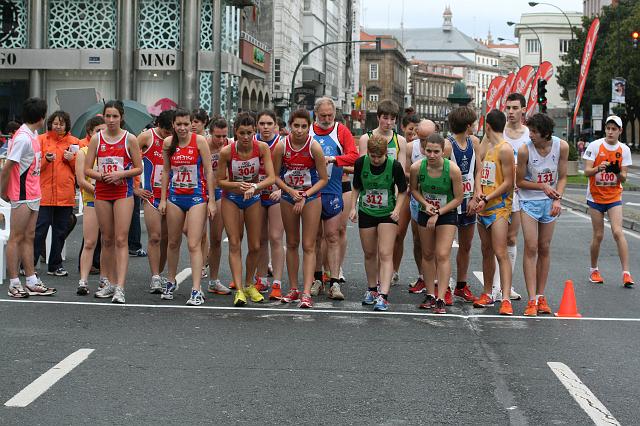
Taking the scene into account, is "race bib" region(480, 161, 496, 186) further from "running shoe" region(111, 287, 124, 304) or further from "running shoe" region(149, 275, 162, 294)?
"running shoe" region(111, 287, 124, 304)

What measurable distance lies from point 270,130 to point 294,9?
71294 mm

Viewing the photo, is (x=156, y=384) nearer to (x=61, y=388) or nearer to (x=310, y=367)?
(x=61, y=388)

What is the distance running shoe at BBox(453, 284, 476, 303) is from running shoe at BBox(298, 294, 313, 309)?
1671mm

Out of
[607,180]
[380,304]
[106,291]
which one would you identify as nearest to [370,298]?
[380,304]

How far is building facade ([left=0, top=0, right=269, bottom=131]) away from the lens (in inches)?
1898

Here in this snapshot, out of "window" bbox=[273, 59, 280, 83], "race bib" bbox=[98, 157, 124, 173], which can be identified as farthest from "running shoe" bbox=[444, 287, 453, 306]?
"window" bbox=[273, 59, 280, 83]

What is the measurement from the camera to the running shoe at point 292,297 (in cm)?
1159

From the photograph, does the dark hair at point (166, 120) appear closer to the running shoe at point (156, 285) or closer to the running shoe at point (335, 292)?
the running shoe at point (156, 285)

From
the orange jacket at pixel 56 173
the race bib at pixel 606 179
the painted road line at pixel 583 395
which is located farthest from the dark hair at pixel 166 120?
the race bib at pixel 606 179

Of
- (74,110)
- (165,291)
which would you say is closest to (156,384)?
(165,291)

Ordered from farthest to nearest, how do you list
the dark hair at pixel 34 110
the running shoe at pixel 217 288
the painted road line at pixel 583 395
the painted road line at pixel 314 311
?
1. the running shoe at pixel 217 288
2. the dark hair at pixel 34 110
3. the painted road line at pixel 314 311
4. the painted road line at pixel 583 395

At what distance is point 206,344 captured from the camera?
29.9 ft

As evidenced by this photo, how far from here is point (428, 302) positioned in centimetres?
1140

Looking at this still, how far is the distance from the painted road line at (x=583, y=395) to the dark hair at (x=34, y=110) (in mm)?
5572
